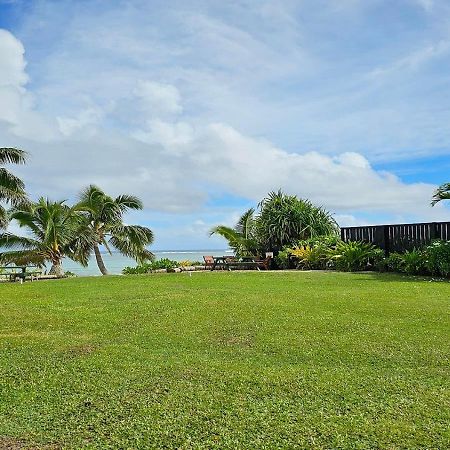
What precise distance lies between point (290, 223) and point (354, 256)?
4.82 meters

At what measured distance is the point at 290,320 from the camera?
7688 mm

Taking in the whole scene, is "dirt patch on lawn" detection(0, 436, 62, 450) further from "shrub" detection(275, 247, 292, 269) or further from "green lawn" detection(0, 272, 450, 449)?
"shrub" detection(275, 247, 292, 269)

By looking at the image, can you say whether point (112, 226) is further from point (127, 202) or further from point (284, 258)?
point (284, 258)

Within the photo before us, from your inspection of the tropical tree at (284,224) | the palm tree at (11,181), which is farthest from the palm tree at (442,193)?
the palm tree at (11,181)

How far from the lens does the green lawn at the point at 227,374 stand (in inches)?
155

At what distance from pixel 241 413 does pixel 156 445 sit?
803 millimetres

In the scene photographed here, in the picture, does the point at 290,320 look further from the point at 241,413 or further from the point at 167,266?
the point at 167,266

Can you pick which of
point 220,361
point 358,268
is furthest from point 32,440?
point 358,268

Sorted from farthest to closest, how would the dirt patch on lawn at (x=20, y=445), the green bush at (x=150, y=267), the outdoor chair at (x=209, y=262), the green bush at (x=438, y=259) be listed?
the outdoor chair at (x=209, y=262), the green bush at (x=150, y=267), the green bush at (x=438, y=259), the dirt patch on lawn at (x=20, y=445)

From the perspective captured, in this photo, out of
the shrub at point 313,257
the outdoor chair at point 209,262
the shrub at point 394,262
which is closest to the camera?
the shrub at point 394,262

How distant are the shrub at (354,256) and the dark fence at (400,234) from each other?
1.89 ft

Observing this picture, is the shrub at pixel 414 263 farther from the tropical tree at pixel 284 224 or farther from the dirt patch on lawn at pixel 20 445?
the dirt patch on lawn at pixel 20 445

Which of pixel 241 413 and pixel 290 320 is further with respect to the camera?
pixel 290 320

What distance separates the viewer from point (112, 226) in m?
23.5
